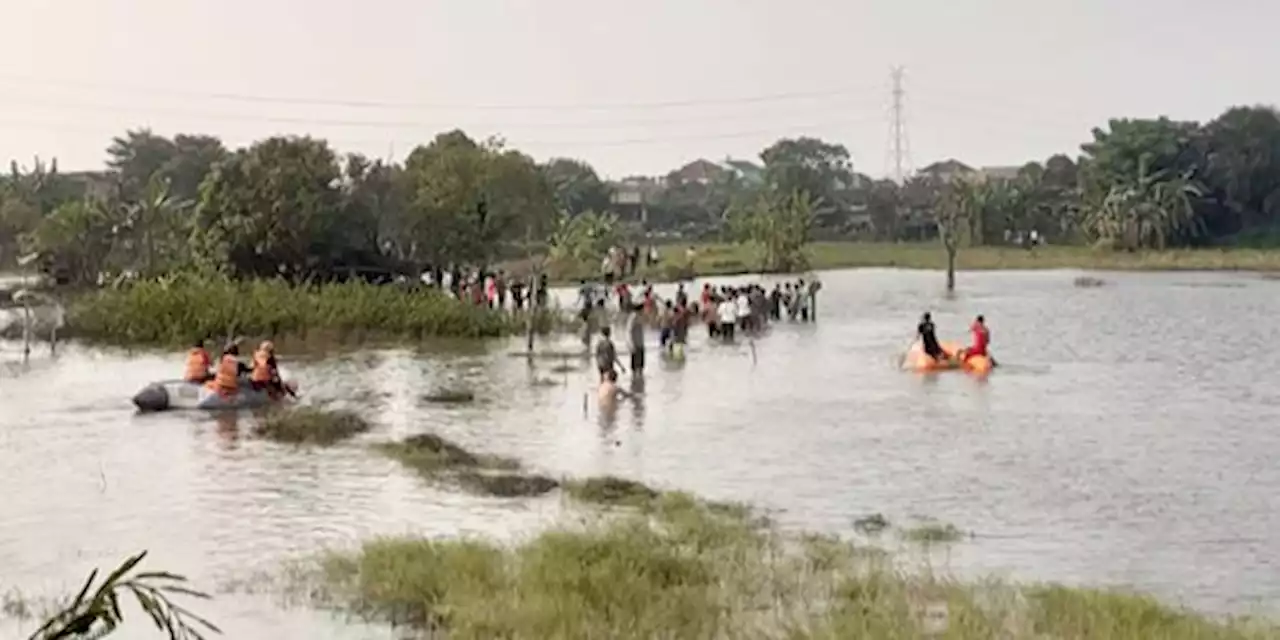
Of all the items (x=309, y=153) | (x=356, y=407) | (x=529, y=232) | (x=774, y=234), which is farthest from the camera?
(x=774, y=234)

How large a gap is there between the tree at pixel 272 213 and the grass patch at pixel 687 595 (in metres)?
37.1

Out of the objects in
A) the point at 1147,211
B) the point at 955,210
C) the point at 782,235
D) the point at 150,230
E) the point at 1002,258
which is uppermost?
the point at 150,230

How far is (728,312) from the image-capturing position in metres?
46.2

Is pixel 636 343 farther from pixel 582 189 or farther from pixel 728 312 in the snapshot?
pixel 582 189

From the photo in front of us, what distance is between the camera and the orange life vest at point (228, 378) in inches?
1115

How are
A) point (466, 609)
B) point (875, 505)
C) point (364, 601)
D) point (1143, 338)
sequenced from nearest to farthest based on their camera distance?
point (466, 609)
point (364, 601)
point (875, 505)
point (1143, 338)

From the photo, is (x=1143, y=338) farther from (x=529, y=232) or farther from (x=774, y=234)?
(x=774, y=234)

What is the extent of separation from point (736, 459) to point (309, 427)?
6.58m

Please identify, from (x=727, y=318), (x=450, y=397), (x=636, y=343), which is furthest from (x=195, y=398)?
(x=727, y=318)

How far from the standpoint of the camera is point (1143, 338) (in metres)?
47.7

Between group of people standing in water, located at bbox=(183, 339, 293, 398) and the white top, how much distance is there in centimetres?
1828

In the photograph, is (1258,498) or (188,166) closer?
(1258,498)

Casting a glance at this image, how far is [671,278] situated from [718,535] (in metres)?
63.6

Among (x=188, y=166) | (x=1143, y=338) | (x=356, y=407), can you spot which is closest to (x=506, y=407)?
(x=356, y=407)
